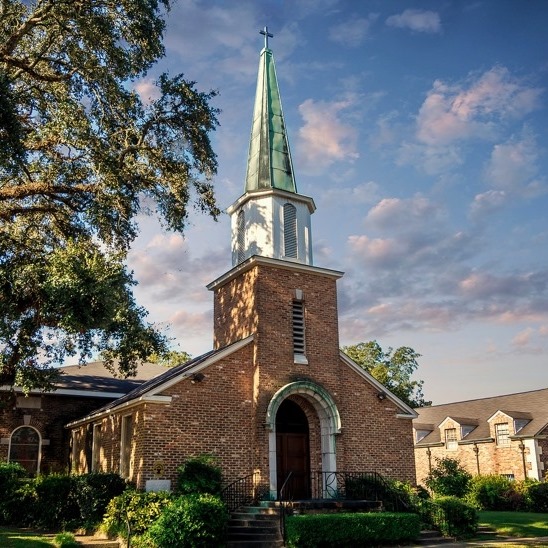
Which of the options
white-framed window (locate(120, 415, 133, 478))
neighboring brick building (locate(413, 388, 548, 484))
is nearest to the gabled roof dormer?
white-framed window (locate(120, 415, 133, 478))

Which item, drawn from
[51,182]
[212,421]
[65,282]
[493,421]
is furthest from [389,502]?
[493,421]

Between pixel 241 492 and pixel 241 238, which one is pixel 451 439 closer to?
pixel 241 238

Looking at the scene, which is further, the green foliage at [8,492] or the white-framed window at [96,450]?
the white-framed window at [96,450]

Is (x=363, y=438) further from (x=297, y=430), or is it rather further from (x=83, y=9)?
(x=83, y=9)

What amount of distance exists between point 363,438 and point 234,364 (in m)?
5.33

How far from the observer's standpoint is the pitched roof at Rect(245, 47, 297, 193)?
74.5 feet

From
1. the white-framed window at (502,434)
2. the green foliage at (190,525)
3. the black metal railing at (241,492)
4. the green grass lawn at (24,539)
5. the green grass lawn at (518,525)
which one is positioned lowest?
the green grass lawn at (518,525)

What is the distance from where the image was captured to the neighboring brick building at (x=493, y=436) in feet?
116

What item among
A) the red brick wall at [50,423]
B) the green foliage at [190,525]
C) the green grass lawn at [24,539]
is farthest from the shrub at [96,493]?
the red brick wall at [50,423]

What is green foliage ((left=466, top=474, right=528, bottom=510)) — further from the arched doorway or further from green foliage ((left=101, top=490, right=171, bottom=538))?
green foliage ((left=101, top=490, right=171, bottom=538))

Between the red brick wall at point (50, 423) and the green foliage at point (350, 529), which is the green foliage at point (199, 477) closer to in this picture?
the green foliage at point (350, 529)

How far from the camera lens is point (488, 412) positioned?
41438mm

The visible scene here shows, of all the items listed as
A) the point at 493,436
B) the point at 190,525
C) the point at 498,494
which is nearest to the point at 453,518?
the point at 190,525

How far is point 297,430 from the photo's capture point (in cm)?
2067
